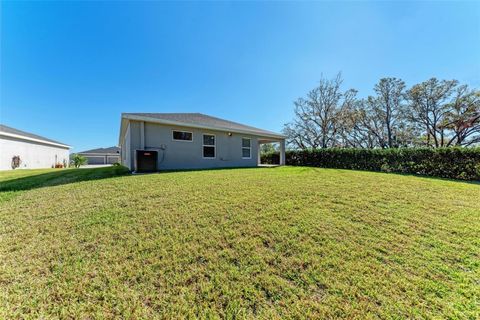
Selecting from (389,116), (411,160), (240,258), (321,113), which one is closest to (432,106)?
(389,116)

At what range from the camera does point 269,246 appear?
8.77 feet

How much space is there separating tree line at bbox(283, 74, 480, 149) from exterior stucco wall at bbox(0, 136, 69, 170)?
2990 cm

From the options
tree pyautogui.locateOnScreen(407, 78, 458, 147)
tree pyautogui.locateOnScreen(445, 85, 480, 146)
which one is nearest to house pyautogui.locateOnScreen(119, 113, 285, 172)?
tree pyautogui.locateOnScreen(407, 78, 458, 147)

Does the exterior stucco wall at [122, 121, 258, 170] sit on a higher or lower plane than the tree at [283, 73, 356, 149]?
lower

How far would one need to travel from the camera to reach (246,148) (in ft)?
41.3

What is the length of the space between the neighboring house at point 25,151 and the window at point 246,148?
19358 mm

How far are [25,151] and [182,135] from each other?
1898 centimetres

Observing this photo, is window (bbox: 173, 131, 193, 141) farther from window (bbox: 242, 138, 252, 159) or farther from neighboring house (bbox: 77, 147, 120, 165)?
neighboring house (bbox: 77, 147, 120, 165)

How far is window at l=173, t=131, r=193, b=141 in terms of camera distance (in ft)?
31.9

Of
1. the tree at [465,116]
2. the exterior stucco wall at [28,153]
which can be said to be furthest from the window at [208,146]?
the tree at [465,116]

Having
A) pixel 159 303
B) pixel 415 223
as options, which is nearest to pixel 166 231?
pixel 159 303

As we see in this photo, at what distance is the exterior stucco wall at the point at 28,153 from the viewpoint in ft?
49.0

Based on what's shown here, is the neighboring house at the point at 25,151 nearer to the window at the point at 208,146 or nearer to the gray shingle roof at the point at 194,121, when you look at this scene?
the gray shingle roof at the point at 194,121

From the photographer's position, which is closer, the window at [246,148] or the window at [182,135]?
the window at [182,135]
